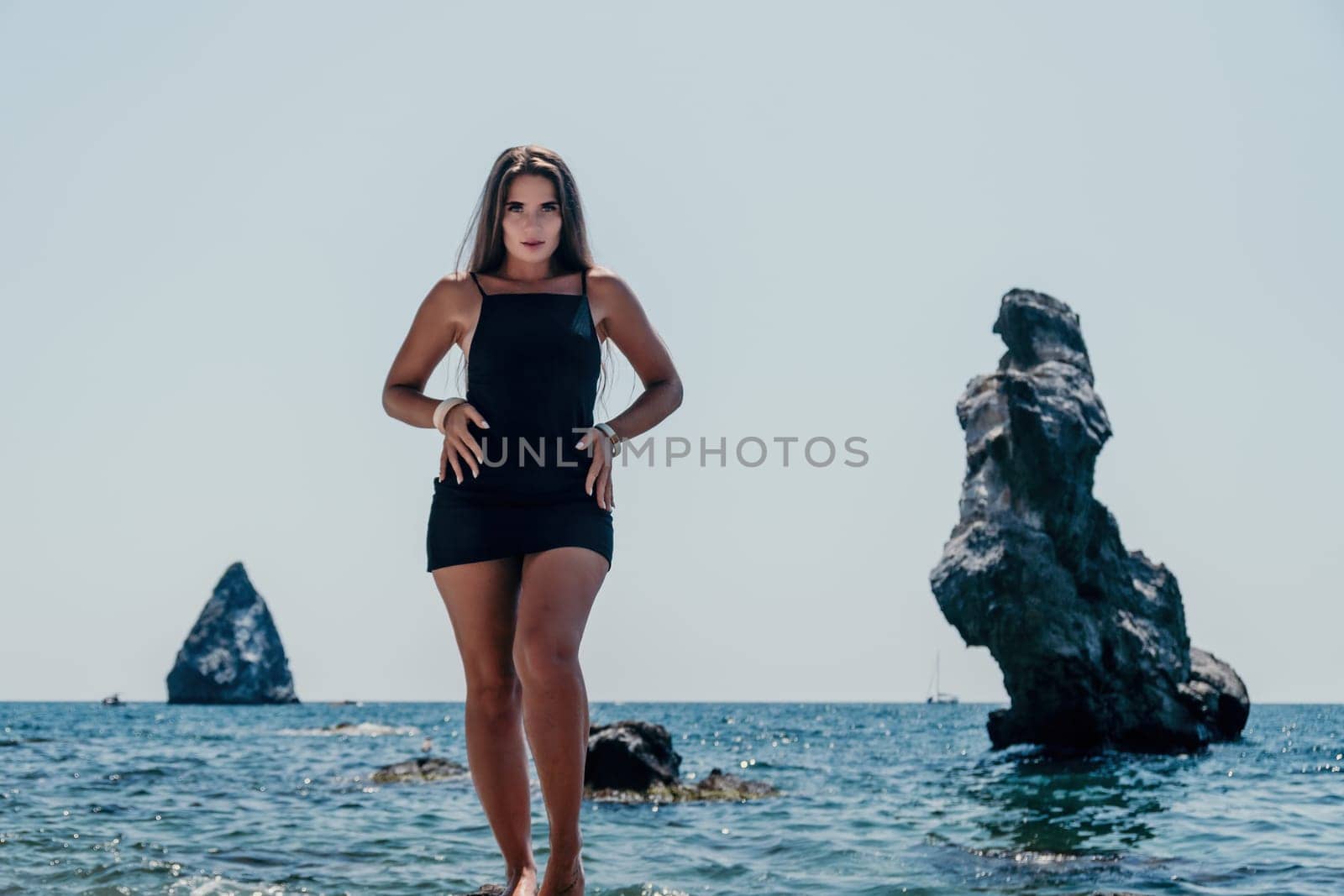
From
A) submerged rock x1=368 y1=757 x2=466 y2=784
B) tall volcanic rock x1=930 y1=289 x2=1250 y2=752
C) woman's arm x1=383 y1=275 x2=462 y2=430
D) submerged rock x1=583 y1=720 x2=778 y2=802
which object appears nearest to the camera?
woman's arm x1=383 y1=275 x2=462 y2=430

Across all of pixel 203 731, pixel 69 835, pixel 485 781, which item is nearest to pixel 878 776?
pixel 69 835

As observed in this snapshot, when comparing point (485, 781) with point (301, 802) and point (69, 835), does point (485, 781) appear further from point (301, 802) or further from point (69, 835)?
point (301, 802)

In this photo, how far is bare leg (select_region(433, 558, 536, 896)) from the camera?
167 inches

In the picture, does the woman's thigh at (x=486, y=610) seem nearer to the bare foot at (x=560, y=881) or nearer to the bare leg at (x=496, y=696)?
the bare leg at (x=496, y=696)

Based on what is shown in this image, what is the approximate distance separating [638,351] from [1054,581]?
30.4m

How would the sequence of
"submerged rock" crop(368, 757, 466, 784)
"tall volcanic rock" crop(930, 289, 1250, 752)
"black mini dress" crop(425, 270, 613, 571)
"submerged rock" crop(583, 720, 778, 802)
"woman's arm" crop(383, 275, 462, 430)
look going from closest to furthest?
"black mini dress" crop(425, 270, 613, 571), "woman's arm" crop(383, 275, 462, 430), "submerged rock" crop(583, 720, 778, 802), "submerged rock" crop(368, 757, 466, 784), "tall volcanic rock" crop(930, 289, 1250, 752)

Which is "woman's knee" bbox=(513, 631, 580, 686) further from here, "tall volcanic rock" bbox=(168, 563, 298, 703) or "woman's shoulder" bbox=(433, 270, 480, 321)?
"tall volcanic rock" bbox=(168, 563, 298, 703)

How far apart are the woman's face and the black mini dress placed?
0.17 m

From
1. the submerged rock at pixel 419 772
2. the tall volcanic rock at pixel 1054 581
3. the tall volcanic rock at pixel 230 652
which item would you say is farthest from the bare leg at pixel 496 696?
the tall volcanic rock at pixel 230 652

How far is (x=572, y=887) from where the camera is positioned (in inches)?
157

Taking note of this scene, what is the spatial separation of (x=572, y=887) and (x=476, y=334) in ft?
6.21

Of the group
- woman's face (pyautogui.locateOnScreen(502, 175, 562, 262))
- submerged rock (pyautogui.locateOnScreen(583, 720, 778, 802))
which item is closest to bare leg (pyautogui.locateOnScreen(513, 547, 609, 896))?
woman's face (pyautogui.locateOnScreen(502, 175, 562, 262))

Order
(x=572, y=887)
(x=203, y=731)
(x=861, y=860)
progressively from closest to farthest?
1. (x=572, y=887)
2. (x=861, y=860)
3. (x=203, y=731)

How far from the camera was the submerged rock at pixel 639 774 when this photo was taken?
66.2ft
